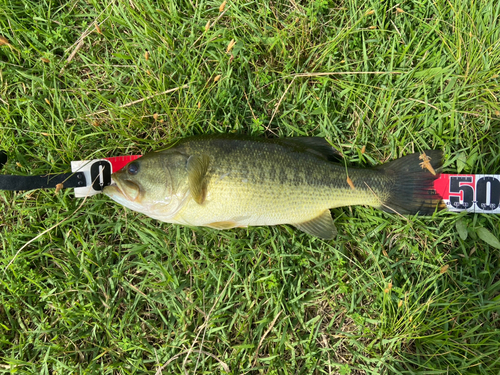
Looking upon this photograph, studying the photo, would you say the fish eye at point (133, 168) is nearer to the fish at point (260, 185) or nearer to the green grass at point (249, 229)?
the fish at point (260, 185)

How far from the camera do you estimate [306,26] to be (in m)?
3.11

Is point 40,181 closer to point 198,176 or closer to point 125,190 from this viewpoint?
point 125,190

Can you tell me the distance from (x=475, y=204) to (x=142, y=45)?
12.0ft

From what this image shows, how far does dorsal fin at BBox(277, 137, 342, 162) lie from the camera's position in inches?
115

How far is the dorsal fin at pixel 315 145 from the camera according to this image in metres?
2.93

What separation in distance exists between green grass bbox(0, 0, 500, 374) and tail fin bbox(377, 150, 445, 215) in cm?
16

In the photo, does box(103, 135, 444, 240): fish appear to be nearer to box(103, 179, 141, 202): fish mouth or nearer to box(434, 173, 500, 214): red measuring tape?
box(103, 179, 141, 202): fish mouth

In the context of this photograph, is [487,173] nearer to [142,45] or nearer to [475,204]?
[475,204]

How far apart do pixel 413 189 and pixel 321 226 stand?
3.16 ft

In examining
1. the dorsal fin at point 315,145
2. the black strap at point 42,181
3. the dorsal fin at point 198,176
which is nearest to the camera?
the dorsal fin at point 198,176

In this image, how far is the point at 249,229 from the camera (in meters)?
2.93

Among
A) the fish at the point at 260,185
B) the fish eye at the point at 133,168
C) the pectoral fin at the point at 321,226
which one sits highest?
the fish eye at the point at 133,168

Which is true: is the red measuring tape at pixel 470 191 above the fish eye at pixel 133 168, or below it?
below

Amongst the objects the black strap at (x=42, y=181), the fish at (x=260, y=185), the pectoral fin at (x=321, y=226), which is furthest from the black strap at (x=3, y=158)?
the pectoral fin at (x=321, y=226)
